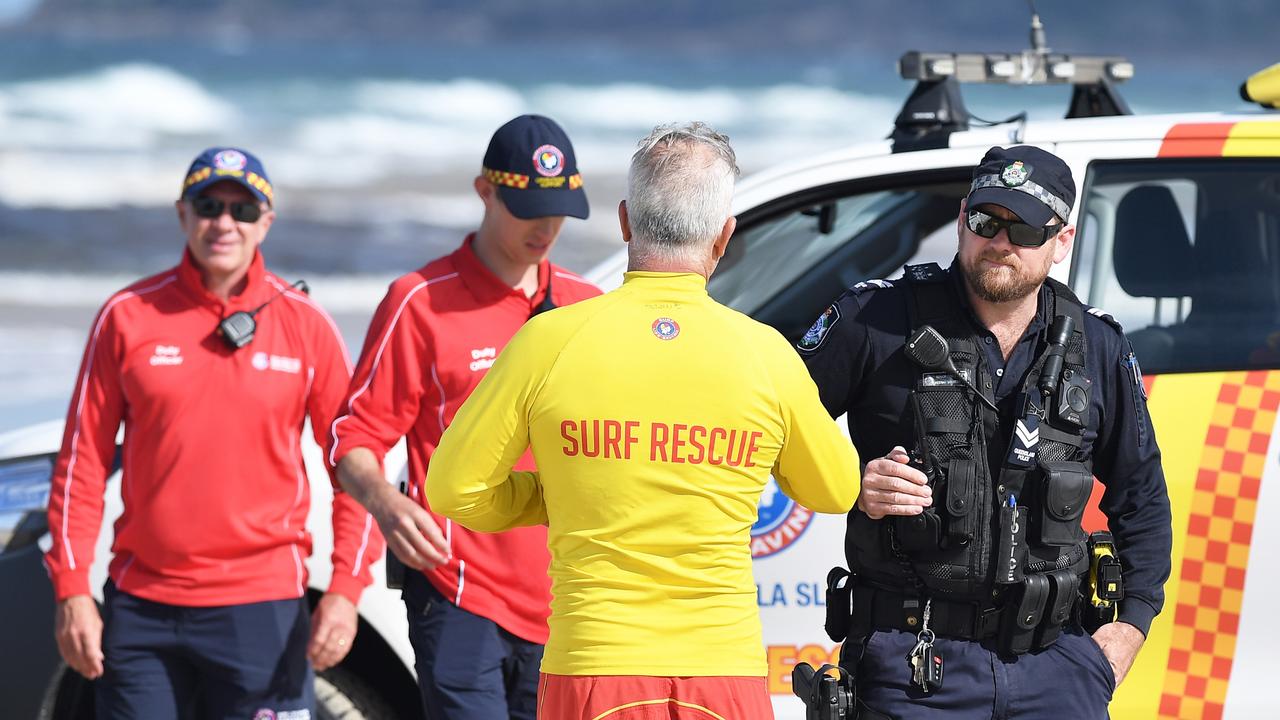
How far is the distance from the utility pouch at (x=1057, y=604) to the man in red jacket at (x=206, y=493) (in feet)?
4.91

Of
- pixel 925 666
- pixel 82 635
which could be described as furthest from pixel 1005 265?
pixel 82 635

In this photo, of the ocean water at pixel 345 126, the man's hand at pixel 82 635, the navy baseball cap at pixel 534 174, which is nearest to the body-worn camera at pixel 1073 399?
the navy baseball cap at pixel 534 174

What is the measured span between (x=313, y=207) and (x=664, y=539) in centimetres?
1524

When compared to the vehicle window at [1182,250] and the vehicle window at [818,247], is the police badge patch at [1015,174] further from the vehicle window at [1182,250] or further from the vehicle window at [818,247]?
the vehicle window at [818,247]

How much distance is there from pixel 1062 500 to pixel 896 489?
1.01ft

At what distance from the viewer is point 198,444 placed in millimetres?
3471

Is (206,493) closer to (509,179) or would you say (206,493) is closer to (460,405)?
(460,405)

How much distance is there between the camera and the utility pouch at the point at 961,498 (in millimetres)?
2816

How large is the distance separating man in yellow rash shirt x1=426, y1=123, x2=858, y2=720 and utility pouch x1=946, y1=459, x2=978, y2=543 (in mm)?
509

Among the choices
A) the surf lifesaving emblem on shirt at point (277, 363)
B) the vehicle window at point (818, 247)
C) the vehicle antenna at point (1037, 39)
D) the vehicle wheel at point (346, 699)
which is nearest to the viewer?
the surf lifesaving emblem on shirt at point (277, 363)

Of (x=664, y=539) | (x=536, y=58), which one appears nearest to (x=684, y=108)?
(x=536, y=58)

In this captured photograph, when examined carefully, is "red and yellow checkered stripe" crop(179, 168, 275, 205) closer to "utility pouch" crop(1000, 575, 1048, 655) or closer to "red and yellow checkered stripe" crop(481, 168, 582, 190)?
"red and yellow checkered stripe" crop(481, 168, 582, 190)

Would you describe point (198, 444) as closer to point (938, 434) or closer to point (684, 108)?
point (938, 434)

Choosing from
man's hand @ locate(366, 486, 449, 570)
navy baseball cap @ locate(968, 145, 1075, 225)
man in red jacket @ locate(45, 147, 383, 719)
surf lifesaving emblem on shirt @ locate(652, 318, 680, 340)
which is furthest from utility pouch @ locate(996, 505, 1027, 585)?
man in red jacket @ locate(45, 147, 383, 719)
